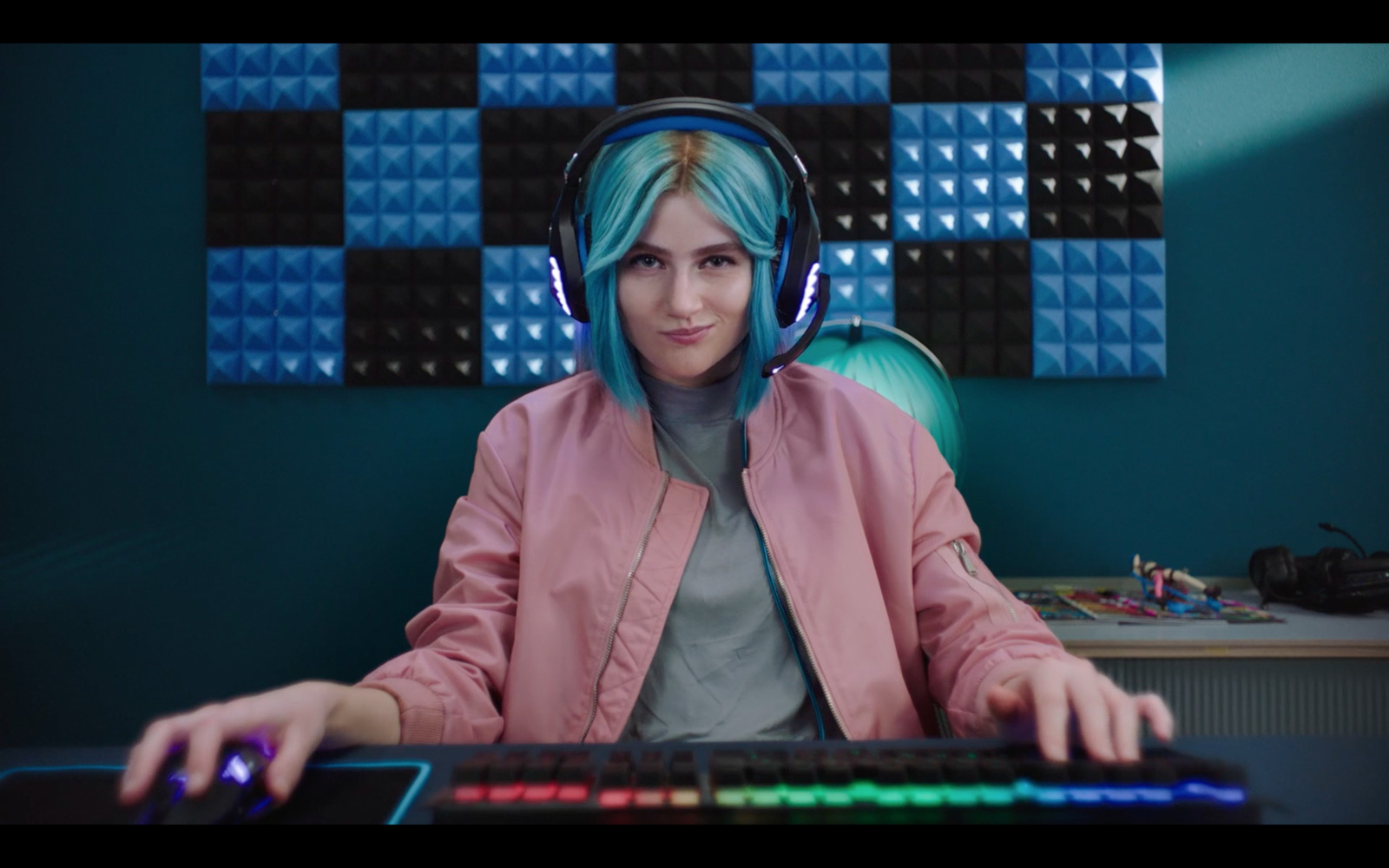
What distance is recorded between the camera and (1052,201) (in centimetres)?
191

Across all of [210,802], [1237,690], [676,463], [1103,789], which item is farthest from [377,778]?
[1237,690]

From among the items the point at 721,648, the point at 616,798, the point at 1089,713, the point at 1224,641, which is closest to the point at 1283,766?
the point at 1089,713

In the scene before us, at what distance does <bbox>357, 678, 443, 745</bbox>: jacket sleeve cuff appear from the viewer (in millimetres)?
712

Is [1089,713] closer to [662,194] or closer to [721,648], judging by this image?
[721,648]

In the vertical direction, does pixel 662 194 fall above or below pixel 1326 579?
above

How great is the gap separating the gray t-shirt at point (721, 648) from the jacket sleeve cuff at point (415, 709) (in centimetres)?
26

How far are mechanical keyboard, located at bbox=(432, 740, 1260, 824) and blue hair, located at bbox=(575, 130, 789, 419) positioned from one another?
0.60 m

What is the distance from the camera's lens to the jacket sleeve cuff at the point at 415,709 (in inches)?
28.0

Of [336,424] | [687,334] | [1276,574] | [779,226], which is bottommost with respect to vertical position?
[1276,574]

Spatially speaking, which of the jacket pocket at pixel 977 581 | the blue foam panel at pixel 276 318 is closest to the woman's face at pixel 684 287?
the jacket pocket at pixel 977 581

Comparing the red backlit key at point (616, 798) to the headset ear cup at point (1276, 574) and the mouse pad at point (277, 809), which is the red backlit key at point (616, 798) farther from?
the headset ear cup at point (1276, 574)

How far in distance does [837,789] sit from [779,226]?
2.33 ft

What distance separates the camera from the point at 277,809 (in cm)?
44

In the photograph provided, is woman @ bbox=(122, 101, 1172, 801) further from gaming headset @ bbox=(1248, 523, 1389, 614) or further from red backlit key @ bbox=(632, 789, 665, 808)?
gaming headset @ bbox=(1248, 523, 1389, 614)
